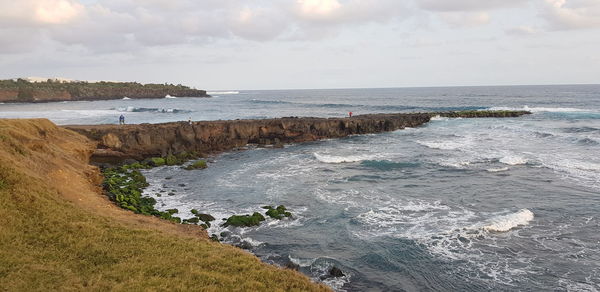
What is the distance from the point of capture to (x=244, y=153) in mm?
43875

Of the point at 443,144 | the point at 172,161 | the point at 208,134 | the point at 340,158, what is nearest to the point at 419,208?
the point at 340,158

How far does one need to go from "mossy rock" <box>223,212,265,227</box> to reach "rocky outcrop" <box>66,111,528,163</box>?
2140 cm

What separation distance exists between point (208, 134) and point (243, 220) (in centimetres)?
2684

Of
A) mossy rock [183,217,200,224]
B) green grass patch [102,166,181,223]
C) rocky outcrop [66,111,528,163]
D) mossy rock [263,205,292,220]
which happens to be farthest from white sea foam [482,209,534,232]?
rocky outcrop [66,111,528,163]

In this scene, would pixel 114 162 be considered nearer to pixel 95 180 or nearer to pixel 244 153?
pixel 95 180

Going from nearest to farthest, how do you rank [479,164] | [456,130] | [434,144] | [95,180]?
[95,180]
[479,164]
[434,144]
[456,130]

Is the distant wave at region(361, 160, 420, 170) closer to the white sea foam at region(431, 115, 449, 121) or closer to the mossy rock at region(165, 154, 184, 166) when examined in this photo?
the mossy rock at region(165, 154, 184, 166)

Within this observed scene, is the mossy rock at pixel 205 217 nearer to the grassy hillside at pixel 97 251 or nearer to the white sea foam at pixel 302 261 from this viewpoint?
the grassy hillside at pixel 97 251

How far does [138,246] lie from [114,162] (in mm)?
26375

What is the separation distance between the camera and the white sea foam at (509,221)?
2000 cm

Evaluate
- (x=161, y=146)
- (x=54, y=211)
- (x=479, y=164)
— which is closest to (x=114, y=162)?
(x=161, y=146)

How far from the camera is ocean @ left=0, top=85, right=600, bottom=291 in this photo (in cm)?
1605

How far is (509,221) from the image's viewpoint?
20.6 m

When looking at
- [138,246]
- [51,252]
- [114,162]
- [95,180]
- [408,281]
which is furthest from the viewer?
[114,162]
